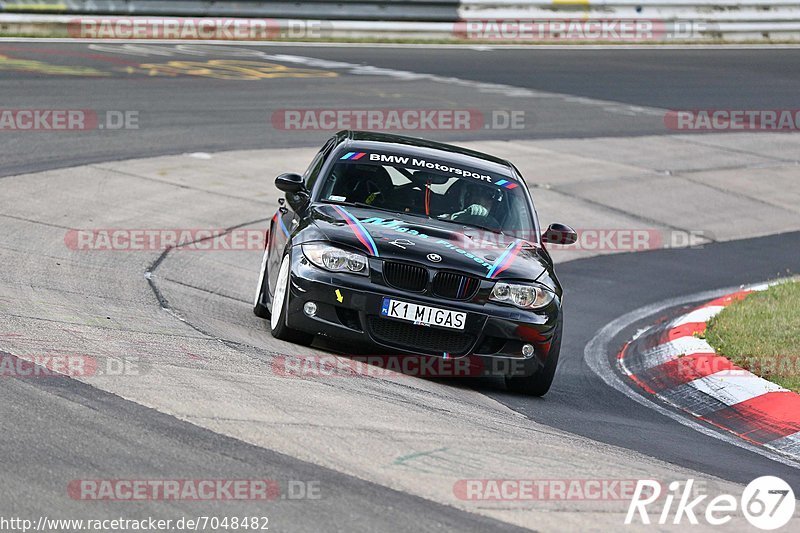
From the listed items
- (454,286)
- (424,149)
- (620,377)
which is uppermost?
(424,149)

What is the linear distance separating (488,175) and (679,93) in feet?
53.4

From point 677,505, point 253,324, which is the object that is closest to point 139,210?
point 253,324

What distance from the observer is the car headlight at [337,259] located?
8055mm

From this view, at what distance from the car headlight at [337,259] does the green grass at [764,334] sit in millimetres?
3059

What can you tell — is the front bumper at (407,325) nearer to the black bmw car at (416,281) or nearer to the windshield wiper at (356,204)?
the black bmw car at (416,281)

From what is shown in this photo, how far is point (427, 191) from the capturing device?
930cm

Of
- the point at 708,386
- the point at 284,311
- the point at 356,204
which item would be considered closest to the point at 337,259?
the point at 284,311

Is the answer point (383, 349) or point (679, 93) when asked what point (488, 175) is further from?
point (679, 93)

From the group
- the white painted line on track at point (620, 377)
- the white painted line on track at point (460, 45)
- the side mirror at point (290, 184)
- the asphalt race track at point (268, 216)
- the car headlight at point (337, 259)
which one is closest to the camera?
the asphalt race track at point (268, 216)

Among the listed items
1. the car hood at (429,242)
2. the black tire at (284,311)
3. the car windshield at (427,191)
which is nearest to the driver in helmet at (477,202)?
the car windshield at (427,191)

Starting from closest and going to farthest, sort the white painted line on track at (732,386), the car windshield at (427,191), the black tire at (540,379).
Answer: the black tire at (540,379) < the white painted line on track at (732,386) < the car windshield at (427,191)

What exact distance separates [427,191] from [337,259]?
1415mm

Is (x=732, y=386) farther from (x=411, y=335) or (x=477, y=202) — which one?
(x=411, y=335)

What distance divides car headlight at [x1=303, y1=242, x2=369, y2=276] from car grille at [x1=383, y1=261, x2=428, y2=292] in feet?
0.46
